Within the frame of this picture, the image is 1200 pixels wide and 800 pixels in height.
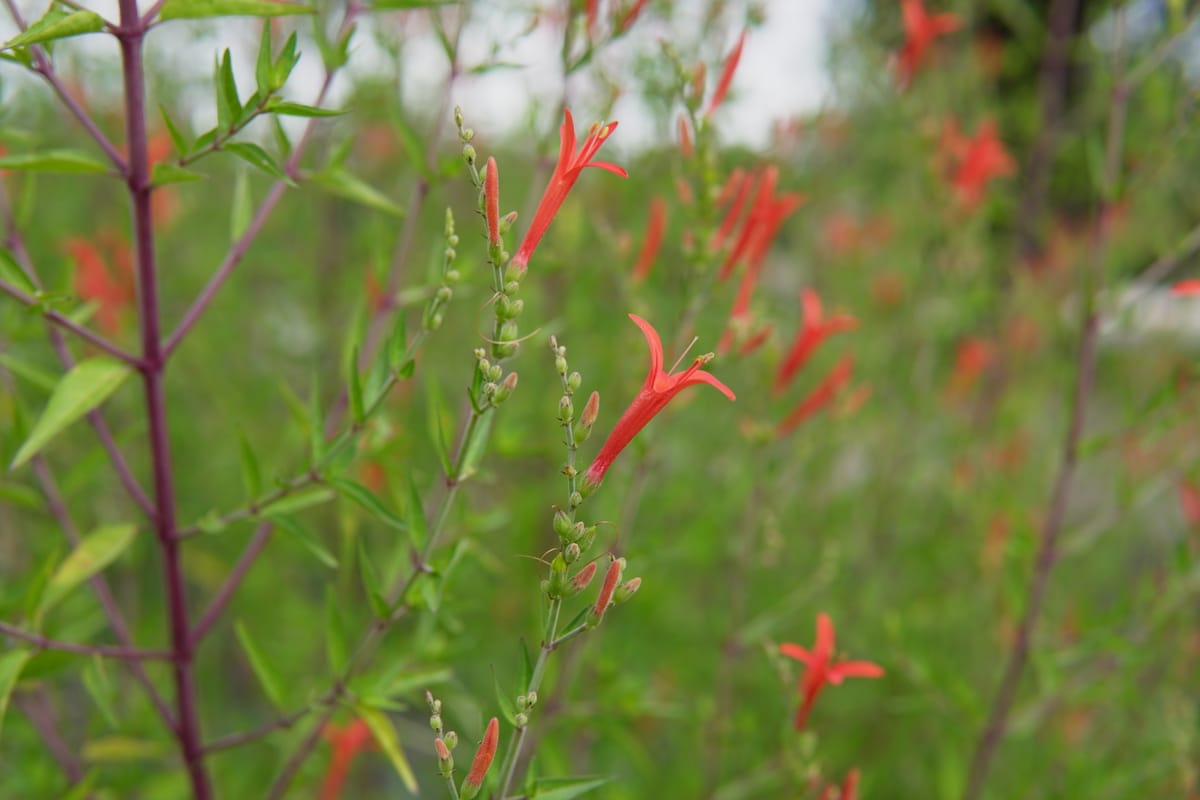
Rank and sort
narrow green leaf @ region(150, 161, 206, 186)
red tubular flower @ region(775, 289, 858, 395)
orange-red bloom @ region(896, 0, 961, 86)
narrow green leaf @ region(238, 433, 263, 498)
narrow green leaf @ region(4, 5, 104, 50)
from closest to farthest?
1. narrow green leaf @ region(4, 5, 104, 50)
2. narrow green leaf @ region(150, 161, 206, 186)
3. narrow green leaf @ region(238, 433, 263, 498)
4. red tubular flower @ region(775, 289, 858, 395)
5. orange-red bloom @ region(896, 0, 961, 86)

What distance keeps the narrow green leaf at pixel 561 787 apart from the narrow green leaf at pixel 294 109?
23.2 inches

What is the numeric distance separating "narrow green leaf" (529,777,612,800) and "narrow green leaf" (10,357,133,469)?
0.52m

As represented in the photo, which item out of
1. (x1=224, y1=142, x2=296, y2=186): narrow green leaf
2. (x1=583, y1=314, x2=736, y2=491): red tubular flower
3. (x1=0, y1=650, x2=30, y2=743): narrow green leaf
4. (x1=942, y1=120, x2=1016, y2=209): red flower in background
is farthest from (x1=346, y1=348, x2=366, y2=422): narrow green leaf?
(x1=942, y1=120, x2=1016, y2=209): red flower in background

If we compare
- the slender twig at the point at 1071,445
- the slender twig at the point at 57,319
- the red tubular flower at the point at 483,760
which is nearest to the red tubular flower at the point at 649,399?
the red tubular flower at the point at 483,760

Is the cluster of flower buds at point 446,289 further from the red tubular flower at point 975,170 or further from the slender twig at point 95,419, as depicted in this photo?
the red tubular flower at point 975,170

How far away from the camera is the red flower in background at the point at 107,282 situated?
2066 millimetres

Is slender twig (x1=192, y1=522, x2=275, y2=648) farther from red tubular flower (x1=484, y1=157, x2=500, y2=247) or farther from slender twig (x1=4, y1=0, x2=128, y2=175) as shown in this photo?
red tubular flower (x1=484, y1=157, x2=500, y2=247)

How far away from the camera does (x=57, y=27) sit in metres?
0.75

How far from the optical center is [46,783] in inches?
53.4

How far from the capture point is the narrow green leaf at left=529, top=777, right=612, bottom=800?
0.86m

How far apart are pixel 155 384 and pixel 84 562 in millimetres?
223

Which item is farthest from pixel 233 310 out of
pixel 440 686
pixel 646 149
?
pixel 440 686

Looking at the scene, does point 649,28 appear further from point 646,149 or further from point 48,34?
point 48,34

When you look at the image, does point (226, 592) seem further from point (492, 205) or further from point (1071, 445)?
point (1071, 445)
